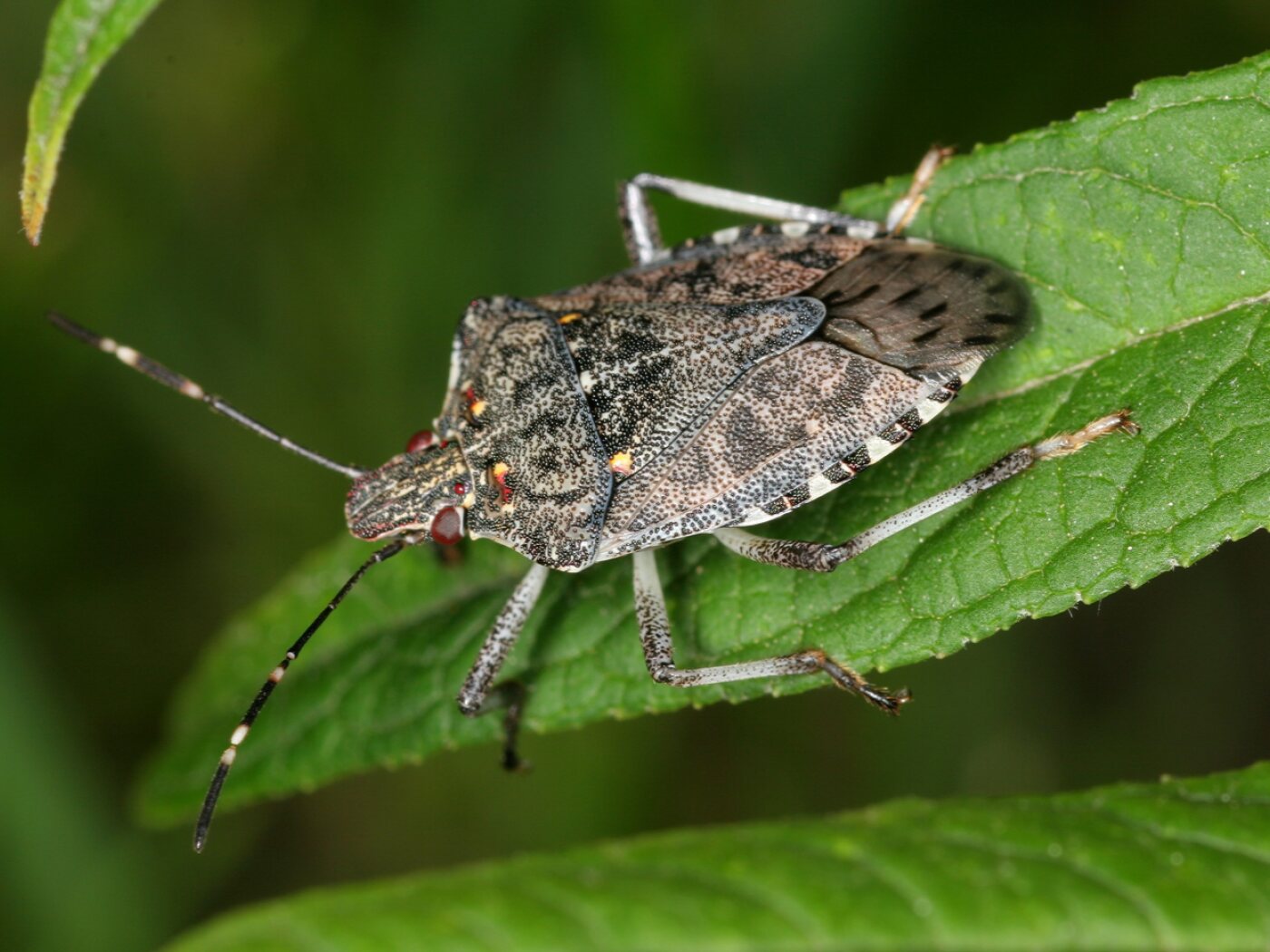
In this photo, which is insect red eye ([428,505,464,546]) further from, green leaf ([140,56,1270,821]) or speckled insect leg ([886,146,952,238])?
speckled insect leg ([886,146,952,238])

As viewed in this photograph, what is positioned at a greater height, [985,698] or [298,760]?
[985,698]

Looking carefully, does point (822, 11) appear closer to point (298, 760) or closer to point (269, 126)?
point (269, 126)

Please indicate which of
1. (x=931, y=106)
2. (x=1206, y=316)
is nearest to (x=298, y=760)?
(x=1206, y=316)

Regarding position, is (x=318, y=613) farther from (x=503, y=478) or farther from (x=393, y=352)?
(x=393, y=352)

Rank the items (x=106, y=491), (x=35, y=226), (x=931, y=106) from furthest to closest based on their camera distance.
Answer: (x=106, y=491), (x=931, y=106), (x=35, y=226)

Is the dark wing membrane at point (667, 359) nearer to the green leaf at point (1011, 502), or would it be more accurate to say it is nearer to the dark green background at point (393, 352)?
the green leaf at point (1011, 502)

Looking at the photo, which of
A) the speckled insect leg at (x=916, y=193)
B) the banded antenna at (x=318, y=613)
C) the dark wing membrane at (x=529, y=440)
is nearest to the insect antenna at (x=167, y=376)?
the banded antenna at (x=318, y=613)

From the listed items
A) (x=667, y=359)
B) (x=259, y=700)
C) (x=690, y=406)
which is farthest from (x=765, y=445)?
(x=259, y=700)

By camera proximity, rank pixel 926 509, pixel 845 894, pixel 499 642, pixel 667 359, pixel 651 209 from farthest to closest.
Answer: pixel 651 209 < pixel 499 642 < pixel 667 359 < pixel 926 509 < pixel 845 894
